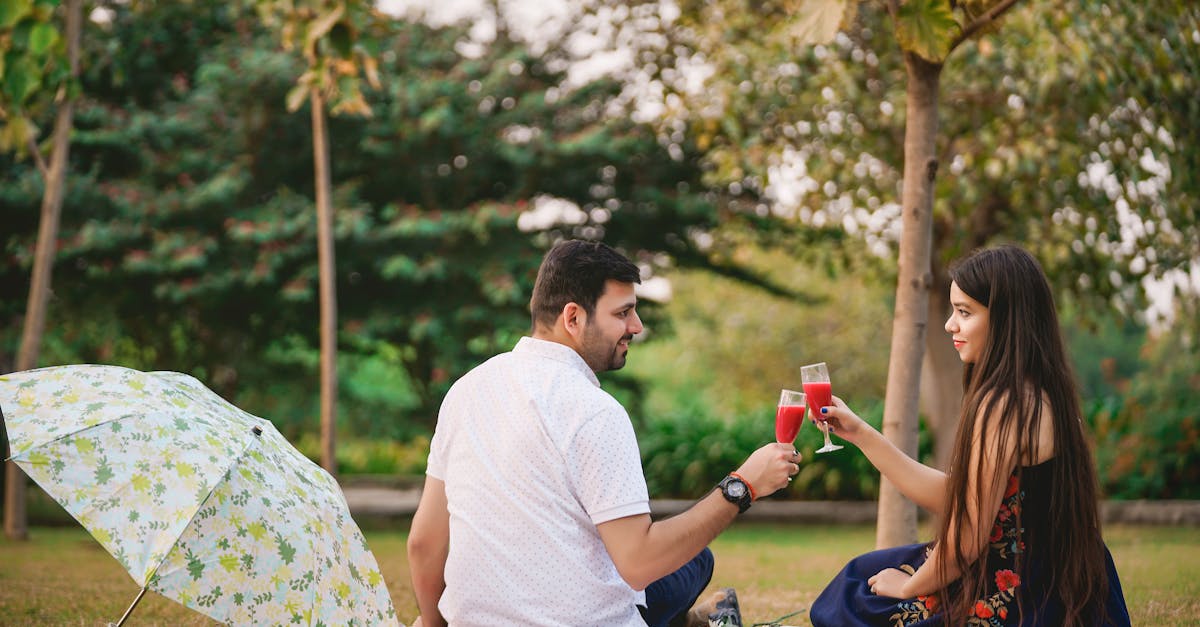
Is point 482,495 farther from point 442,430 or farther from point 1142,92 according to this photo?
point 1142,92

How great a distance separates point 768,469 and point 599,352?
0.58 metres

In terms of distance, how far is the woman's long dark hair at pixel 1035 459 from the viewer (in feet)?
10.6

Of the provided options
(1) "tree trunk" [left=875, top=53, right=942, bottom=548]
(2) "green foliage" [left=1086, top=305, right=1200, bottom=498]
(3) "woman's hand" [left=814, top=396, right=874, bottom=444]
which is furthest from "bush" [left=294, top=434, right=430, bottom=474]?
(3) "woman's hand" [left=814, top=396, right=874, bottom=444]

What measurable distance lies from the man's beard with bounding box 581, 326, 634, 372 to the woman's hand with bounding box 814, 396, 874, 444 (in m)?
0.71

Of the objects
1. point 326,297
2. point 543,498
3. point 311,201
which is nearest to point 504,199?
point 311,201

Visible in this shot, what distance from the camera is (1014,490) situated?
328 centimetres

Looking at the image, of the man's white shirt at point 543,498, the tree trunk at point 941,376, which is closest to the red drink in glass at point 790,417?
the man's white shirt at point 543,498

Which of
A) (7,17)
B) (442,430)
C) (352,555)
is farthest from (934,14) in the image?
(7,17)

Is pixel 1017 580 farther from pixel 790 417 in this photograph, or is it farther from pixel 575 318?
pixel 575 318

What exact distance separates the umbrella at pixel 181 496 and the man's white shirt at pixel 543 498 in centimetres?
56

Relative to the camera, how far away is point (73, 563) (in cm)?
790

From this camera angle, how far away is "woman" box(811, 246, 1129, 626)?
3227mm

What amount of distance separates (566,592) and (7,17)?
5172 millimetres

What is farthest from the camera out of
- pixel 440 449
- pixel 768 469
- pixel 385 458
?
pixel 385 458
